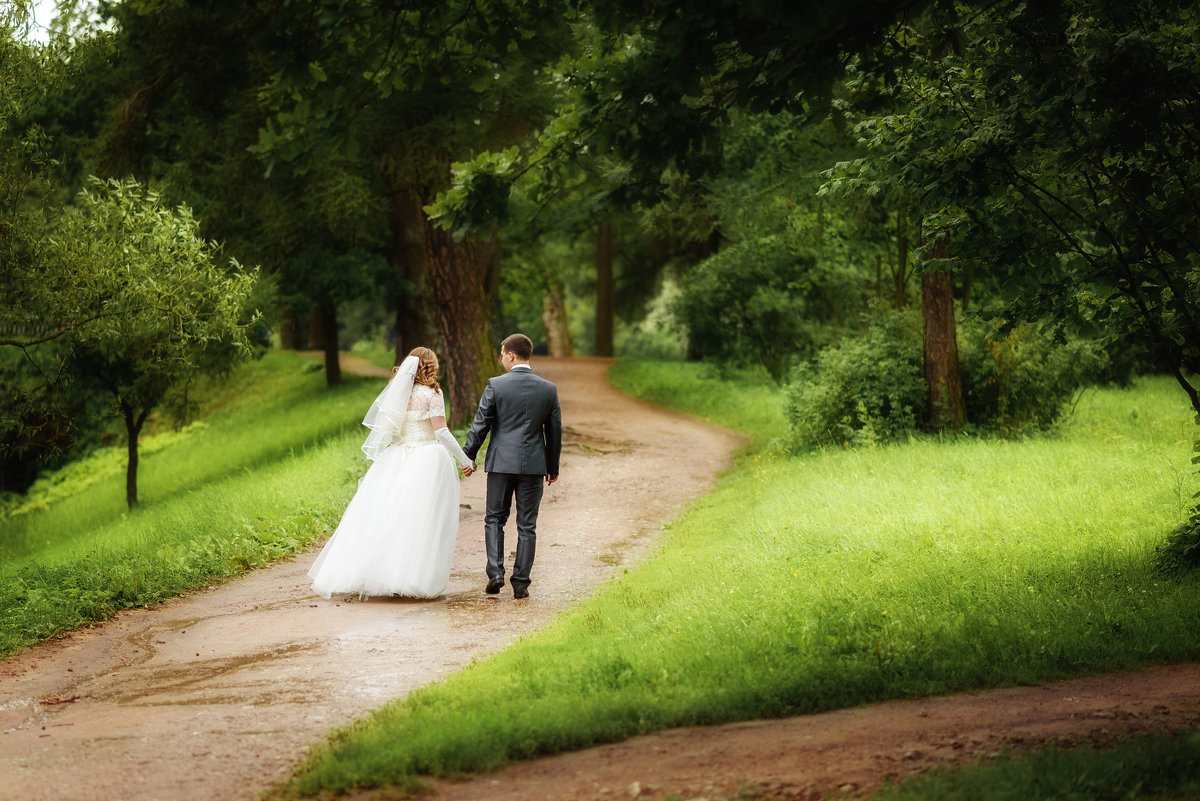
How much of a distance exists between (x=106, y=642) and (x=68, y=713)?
7.75ft

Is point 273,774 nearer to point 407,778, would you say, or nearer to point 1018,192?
point 407,778

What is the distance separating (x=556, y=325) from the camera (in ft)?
166

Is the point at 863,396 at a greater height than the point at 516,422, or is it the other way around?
the point at 516,422

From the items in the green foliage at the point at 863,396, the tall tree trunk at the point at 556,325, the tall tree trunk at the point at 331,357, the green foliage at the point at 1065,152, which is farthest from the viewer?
the tall tree trunk at the point at 556,325

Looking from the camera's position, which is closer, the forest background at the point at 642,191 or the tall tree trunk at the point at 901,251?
the forest background at the point at 642,191

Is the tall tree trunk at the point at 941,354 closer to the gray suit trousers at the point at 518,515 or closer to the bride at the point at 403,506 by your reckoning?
the gray suit trousers at the point at 518,515

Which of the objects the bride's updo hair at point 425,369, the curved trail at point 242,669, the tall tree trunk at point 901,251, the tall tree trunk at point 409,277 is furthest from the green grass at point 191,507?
the tall tree trunk at point 901,251

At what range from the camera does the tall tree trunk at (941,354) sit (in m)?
17.3

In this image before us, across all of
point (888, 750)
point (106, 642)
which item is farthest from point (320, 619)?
point (888, 750)

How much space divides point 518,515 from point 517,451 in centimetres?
58

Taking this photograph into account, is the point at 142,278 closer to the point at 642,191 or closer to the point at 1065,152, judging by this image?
the point at 642,191

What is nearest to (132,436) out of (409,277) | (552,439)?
(409,277)

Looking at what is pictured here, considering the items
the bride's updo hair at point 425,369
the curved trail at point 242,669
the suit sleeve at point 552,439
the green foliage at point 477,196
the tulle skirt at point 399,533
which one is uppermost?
the green foliage at point 477,196

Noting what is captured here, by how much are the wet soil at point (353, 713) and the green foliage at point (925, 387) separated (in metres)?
7.98
